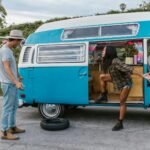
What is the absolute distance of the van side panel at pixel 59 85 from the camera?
9516 mm

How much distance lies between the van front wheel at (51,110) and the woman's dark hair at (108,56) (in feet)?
4.48

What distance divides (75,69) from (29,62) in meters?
1.24

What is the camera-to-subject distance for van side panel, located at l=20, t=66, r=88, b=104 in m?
9.52

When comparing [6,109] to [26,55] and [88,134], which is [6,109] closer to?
[88,134]

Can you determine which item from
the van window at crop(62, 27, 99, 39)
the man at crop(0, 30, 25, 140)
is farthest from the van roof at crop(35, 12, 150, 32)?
the man at crop(0, 30, 25, 140)

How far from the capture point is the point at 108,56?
9219 millimetres

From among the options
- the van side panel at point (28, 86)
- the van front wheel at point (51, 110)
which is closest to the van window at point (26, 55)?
the van side panel at point (28, 86)

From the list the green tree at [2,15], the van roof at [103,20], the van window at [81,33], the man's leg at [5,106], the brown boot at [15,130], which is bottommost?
the brown boot at [15,130]

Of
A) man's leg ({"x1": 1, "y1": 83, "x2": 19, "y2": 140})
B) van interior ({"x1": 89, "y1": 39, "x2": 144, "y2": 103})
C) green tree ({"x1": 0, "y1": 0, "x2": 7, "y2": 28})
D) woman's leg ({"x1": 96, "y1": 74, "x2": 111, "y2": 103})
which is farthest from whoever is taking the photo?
green tree ({"x1": 0, "y1": 0, "x2": 7, "y2": 28})

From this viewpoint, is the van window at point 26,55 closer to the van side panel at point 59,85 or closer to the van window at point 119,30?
the van side panel at point 59,85

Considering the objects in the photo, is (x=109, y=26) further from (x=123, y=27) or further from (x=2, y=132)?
(x=2, y=132)

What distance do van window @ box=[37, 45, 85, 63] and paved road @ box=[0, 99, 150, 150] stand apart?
1.40 meters

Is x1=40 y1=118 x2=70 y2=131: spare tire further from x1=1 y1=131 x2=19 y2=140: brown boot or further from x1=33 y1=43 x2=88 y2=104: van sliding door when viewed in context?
x1=1 y1=131 x2=19 y2=140: brown boot

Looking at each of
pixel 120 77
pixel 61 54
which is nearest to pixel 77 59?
pixel 61 54
